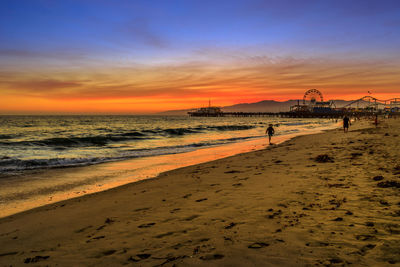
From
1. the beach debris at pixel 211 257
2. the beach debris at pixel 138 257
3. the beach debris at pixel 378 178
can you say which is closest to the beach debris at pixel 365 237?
the beach debris at pixel 211 257

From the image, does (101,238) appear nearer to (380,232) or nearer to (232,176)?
(380,232)

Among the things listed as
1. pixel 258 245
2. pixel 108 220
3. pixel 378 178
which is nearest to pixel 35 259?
pixel 108 220

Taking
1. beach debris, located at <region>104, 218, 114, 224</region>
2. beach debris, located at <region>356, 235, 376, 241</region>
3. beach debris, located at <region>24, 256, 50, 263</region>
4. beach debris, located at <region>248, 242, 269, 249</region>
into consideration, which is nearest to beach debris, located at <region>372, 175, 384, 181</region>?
beach debris, located at <region>356, 235, 376, 241</region>

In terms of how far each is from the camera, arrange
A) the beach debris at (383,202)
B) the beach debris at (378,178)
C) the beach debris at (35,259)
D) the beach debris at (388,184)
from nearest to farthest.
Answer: the beach debris at (35,259) → the beach debris at (383,202) → the beach debris at (388,184) → the beach debris at (378,178)

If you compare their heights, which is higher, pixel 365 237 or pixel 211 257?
pixel 365 237

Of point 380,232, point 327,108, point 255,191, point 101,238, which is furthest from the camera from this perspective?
point 327,108

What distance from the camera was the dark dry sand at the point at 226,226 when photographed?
11.5ft

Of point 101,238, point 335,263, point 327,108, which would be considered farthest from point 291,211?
point 327,108

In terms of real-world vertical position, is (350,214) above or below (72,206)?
above

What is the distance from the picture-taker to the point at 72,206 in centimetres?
708

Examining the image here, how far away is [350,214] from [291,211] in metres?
1.02

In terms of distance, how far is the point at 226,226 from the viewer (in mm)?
4531

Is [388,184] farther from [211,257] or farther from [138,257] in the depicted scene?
[138,257]

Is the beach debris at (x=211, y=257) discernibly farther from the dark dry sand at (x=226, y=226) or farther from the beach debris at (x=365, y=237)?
the beach debris at (x=365, y=237)
